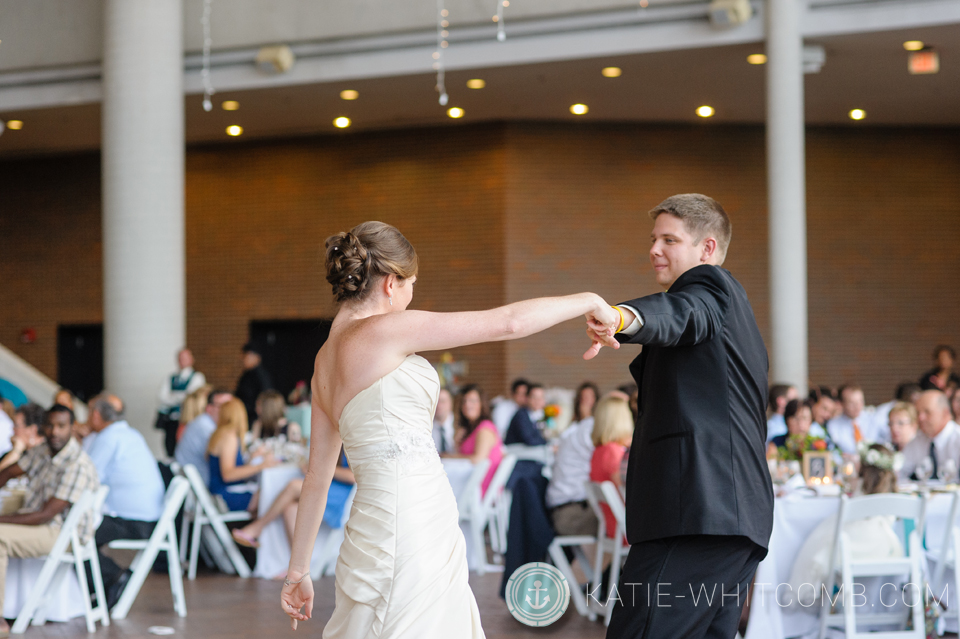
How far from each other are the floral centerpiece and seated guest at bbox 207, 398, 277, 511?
3538 millimetres

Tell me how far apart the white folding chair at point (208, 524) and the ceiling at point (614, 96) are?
18.0 ft

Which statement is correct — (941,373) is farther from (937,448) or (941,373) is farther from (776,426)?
(937,448)

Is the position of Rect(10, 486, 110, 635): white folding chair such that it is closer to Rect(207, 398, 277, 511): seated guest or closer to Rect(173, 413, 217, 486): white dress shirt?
Rect(207, 398, 277, 511): seated guest

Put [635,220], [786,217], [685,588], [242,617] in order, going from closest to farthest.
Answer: [685,588] → [242,617] → [786,217] → [635,220]

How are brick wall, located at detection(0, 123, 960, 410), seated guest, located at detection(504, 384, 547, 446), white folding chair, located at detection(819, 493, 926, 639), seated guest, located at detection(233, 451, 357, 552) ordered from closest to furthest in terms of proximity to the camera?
white folding chair, located at detection(819, 493, 926, 639) < seated guest, located at detection(233, 451, 357, 552) < seated guest, located at detection(504, 384, 547, 446) < brick wall, located at detection(0, 123, 960, 410)

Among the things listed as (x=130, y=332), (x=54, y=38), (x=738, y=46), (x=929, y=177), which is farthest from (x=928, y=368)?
(x=54, y=38)

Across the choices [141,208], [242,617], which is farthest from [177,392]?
[242,617]

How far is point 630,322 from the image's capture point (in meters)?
1.98

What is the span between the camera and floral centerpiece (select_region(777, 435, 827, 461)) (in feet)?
18.8

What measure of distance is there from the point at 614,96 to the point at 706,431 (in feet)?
33.0

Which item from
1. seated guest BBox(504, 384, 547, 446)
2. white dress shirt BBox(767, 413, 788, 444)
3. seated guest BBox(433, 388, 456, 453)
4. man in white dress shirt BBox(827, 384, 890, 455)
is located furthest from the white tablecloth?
man in white dress shirt BBox(827, 384, 890, 455)

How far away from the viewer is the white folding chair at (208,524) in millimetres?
6695

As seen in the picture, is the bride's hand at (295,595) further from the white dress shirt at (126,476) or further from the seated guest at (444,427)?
the seated guest at (444,427)

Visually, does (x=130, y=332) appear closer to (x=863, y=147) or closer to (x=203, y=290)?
(x=203, y=290)
